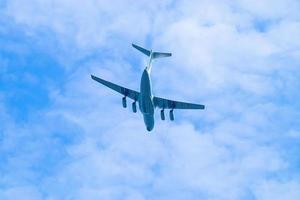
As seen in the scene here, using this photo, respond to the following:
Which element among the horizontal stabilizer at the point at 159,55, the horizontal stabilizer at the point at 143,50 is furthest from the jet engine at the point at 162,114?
the horizontal stabilizer at the point at 143,50

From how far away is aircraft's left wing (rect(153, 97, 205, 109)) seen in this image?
191450 millimetres

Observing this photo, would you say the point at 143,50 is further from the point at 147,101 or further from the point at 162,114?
the point at 147,101

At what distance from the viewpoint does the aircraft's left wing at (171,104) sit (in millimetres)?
191450

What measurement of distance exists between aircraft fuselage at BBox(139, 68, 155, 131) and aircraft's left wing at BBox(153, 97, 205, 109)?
437 centimetres

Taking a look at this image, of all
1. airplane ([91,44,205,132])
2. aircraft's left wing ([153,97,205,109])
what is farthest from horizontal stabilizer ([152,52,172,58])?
aircraft's left wing ([153,97,205,109])

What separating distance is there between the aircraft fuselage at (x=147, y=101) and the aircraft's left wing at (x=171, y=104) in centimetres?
437

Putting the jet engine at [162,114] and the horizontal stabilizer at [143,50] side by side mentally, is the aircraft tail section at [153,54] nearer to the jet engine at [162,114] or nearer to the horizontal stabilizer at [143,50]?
the horizontal stabilizer at [143,50]

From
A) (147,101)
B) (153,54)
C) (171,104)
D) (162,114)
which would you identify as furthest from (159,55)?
(147,101)

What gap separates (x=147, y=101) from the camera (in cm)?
18138

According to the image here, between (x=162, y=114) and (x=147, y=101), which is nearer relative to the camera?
(x=147, y=101)

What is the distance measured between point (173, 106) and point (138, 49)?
1359 cm

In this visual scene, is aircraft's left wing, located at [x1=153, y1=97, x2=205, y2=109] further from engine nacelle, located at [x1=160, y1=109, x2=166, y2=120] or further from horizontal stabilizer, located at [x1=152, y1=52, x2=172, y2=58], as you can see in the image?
horizontal stabilizer, located at [x1=152, y1=52, x2=172, y2=58]

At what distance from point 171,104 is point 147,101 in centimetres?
1351

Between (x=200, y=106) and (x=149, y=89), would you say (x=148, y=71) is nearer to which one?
(x=149, y=89)
